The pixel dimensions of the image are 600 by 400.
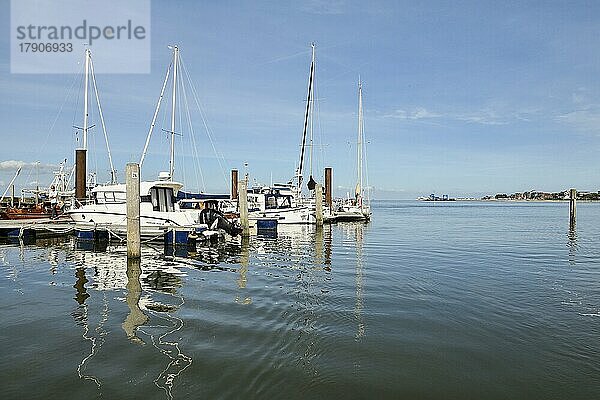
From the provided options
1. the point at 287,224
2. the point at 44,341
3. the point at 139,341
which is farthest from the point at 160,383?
the point at 287,224

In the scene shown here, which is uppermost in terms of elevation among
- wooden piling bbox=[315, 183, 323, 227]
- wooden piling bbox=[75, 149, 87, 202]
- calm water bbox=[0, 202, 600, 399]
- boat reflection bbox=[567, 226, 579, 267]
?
wooden piling bbox=[75, 149, 87, 202]

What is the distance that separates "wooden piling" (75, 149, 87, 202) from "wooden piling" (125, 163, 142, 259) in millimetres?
14511

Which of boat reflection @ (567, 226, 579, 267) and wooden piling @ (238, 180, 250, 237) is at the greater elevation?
wooden piling @ (238, 180, 250, 237)

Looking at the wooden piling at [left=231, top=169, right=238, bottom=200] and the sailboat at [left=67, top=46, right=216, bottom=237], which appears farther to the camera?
the wooden piling at [left=231, top=169, right=238, bottom=200]

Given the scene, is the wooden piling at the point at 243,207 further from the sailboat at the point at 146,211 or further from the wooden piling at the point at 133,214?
the wooden piling at the point at 133,214

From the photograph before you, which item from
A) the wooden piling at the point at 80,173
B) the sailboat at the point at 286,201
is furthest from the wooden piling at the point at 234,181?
the wooden piling at the point at 80,173

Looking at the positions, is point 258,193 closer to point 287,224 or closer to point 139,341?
point 287,224

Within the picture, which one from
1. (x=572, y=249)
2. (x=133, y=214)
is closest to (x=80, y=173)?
(x=133, y=214)

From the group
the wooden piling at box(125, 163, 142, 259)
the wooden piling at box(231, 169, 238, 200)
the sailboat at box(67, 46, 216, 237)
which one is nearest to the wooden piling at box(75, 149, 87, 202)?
the sailboat at box(67, 46, 216, 237)

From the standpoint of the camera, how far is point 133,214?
1956 centimetres

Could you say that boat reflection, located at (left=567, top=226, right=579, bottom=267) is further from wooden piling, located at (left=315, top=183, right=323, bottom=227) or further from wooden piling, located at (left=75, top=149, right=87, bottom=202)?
wooden piling, located at (left=75, top=149, right=87, bottom=202)

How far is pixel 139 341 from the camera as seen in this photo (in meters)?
8.91

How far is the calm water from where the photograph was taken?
701cm

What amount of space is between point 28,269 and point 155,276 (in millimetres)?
5585
